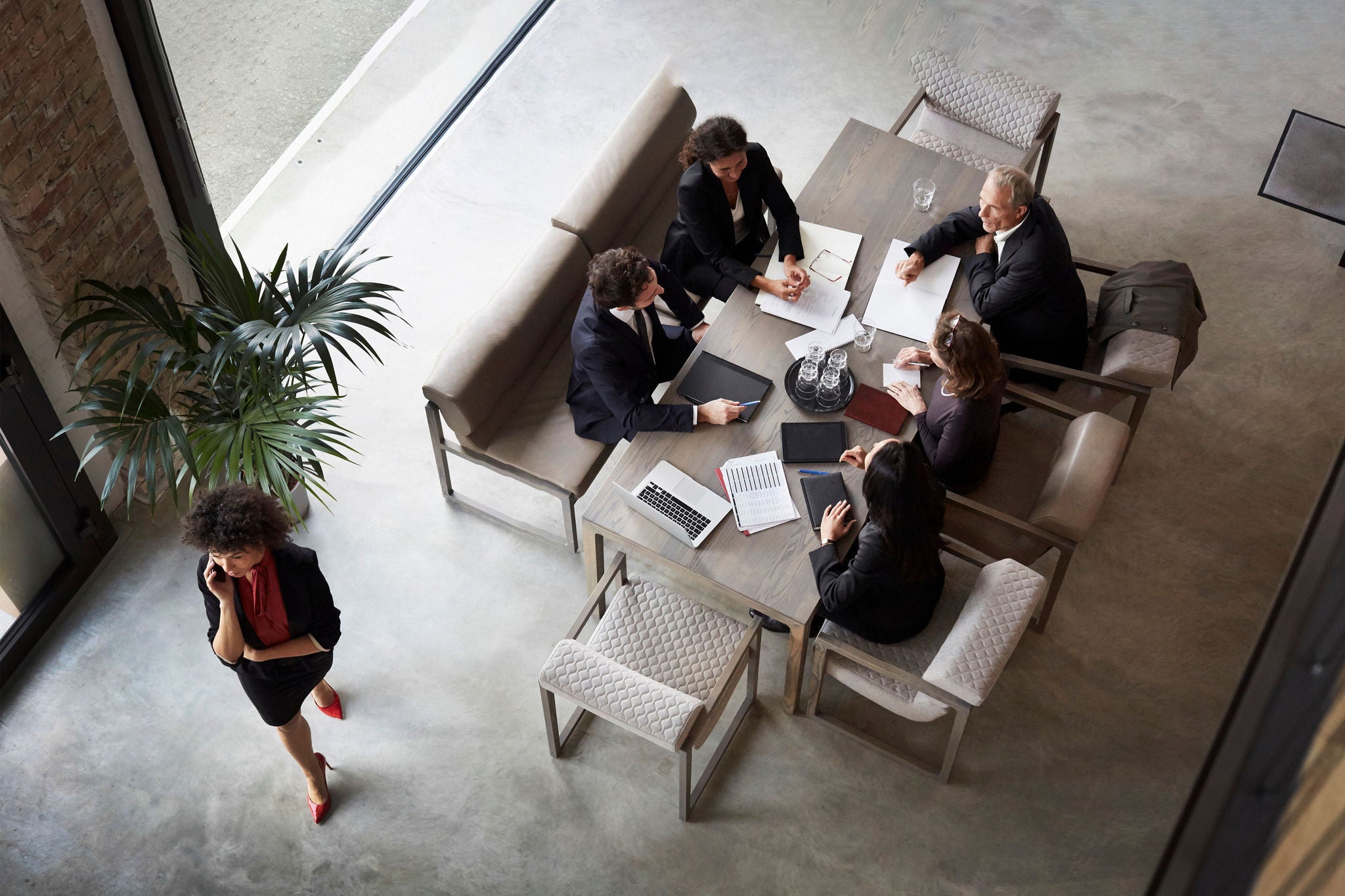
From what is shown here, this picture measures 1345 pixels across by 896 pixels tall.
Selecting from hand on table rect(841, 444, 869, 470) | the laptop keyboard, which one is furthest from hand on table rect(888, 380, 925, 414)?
the laptop keyboard

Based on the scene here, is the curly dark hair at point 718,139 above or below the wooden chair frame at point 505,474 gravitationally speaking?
above

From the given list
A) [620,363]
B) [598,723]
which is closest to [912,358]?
[620,363]

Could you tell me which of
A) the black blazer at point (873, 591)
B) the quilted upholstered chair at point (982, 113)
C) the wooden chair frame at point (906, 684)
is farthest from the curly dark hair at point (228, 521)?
the quilted upholstered chair at point (982, 113)

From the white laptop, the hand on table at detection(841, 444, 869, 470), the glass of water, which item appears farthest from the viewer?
the glass of water

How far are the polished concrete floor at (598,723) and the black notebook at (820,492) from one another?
888mm

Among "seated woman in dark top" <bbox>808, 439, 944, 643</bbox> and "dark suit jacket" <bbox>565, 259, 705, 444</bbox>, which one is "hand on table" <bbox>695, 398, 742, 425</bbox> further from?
"seated woman in dark top" <bbox>808, 439, 944, 643</bbox>

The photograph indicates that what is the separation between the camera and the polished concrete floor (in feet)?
13.5

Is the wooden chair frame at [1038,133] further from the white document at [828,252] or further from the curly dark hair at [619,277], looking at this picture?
the curly dark hair at [619,277]

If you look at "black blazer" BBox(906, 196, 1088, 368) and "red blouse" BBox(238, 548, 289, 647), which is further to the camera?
"black blazer" BBox(906, 196, 1088, 368)

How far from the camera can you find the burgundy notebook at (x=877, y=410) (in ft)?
13.7

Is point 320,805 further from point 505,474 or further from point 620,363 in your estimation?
point 620,363

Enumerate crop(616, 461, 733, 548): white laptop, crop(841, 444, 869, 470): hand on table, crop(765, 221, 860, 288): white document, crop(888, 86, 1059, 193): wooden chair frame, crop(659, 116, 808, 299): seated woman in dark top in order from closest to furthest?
crop(616, 461, 733, 548): white laptop → crop(841, 444, 869, 470): hand on table → crop(659, 116, 808, 299): seated woman in dark top → crop(765, 221, 860, 288): white document → crop(888, 86, 1059, 193): wooden chair frame

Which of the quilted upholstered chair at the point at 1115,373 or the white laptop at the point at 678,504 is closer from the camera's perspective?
the white laptop at the point at 678,504

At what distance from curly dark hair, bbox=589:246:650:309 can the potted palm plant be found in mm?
719
